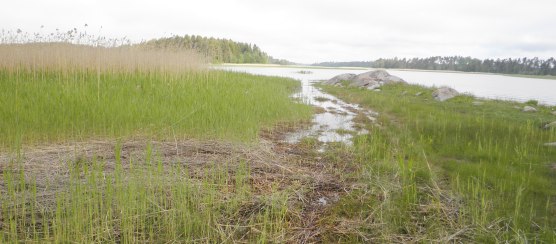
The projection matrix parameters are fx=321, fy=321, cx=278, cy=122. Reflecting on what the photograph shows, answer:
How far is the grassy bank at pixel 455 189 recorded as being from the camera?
10.6ft

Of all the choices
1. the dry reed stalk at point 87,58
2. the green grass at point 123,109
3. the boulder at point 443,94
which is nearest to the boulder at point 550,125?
the green grass at point 123,109

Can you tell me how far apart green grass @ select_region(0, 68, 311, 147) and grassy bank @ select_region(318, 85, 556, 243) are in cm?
308

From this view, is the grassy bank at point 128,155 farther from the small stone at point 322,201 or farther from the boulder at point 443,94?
the boulder at point 443,94

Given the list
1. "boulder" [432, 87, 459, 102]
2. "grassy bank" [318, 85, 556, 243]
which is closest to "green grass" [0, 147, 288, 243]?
"grassy bank" [318, 85, 556, 243]

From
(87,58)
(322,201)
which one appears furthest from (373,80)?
(322,201)

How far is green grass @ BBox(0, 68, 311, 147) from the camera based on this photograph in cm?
634

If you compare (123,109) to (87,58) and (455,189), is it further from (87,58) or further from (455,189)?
(455,189)

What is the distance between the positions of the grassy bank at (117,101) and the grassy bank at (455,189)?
10.6ft

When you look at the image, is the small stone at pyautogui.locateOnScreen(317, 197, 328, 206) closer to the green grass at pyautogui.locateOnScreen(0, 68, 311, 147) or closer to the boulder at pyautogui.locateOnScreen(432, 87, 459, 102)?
the green grass at pyautogui.locateOnScreen(0, 68, 311, 147)

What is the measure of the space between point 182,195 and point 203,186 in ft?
1.55

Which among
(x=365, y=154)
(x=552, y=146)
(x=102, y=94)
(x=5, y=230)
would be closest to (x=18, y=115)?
(x=102, y=94)

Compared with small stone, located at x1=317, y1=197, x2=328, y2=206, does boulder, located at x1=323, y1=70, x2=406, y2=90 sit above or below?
above

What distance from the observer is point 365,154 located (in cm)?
596

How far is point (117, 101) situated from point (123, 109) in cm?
67
